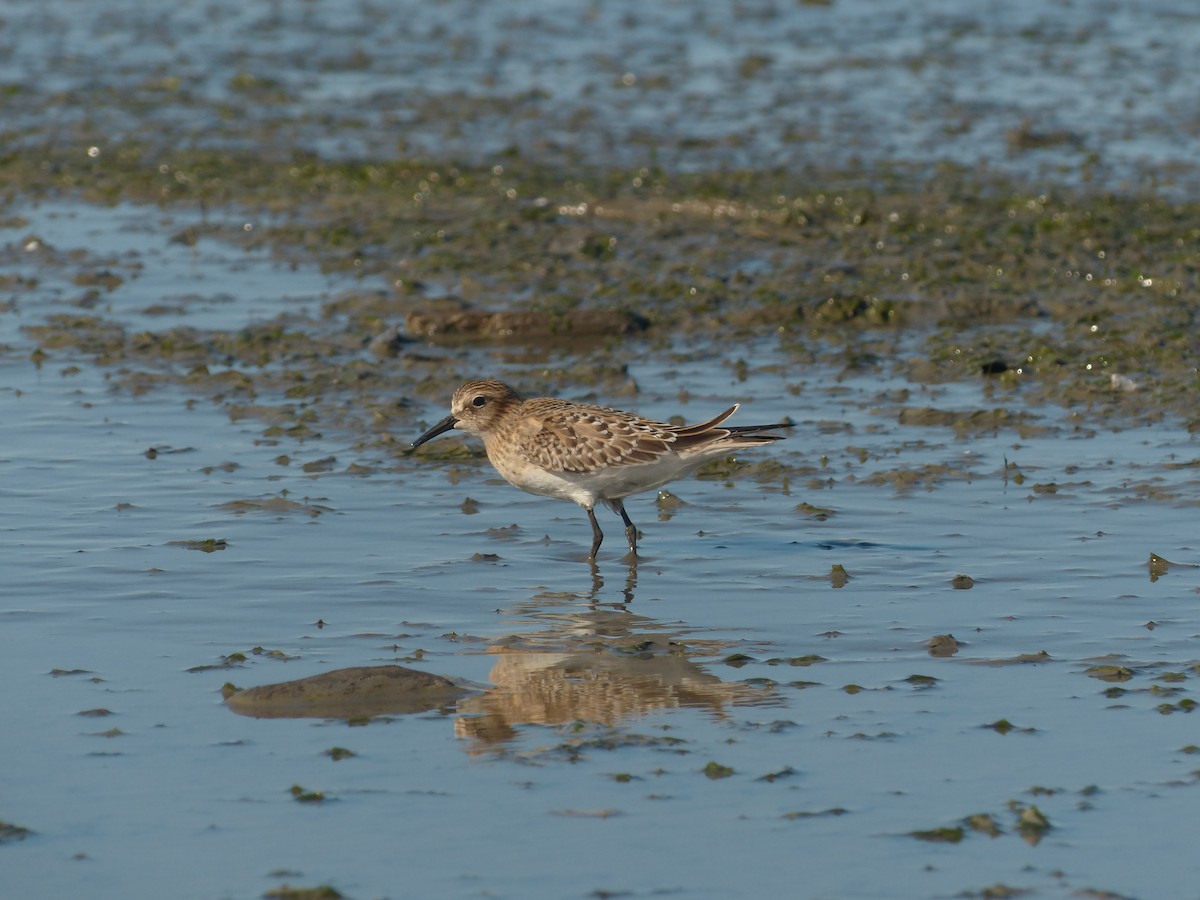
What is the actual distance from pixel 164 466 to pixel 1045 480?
6372mm

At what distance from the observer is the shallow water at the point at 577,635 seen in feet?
23.9

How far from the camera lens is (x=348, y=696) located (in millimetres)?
8867

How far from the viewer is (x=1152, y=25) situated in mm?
33094

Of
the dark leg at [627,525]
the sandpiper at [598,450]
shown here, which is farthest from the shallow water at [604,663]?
the sandpiper at [598,450]

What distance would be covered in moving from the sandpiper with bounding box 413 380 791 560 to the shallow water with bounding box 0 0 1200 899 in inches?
16.3

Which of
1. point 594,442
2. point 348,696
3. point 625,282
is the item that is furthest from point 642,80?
point 348,696

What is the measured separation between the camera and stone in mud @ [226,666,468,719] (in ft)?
28.7

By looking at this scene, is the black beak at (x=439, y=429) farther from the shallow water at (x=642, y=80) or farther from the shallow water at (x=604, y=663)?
the shallow water at (x=642, y=80)

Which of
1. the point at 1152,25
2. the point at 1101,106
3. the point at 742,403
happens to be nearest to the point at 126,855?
the point at 742,403

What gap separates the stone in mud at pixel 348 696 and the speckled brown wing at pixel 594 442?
308 cm

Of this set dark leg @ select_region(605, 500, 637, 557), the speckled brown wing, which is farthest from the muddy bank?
dark leg @ select_region(605, 500, 637, 557)

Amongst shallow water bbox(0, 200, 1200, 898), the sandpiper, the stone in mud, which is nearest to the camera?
shallow water bbox(0, 200, 1200, 898)

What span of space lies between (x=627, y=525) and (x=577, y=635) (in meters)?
1.80

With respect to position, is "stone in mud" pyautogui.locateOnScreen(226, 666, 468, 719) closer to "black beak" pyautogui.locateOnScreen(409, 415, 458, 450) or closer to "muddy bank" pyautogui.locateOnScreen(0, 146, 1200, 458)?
"black beak" pyautogui.locateOnScreen(409, 415, 458, 450)
